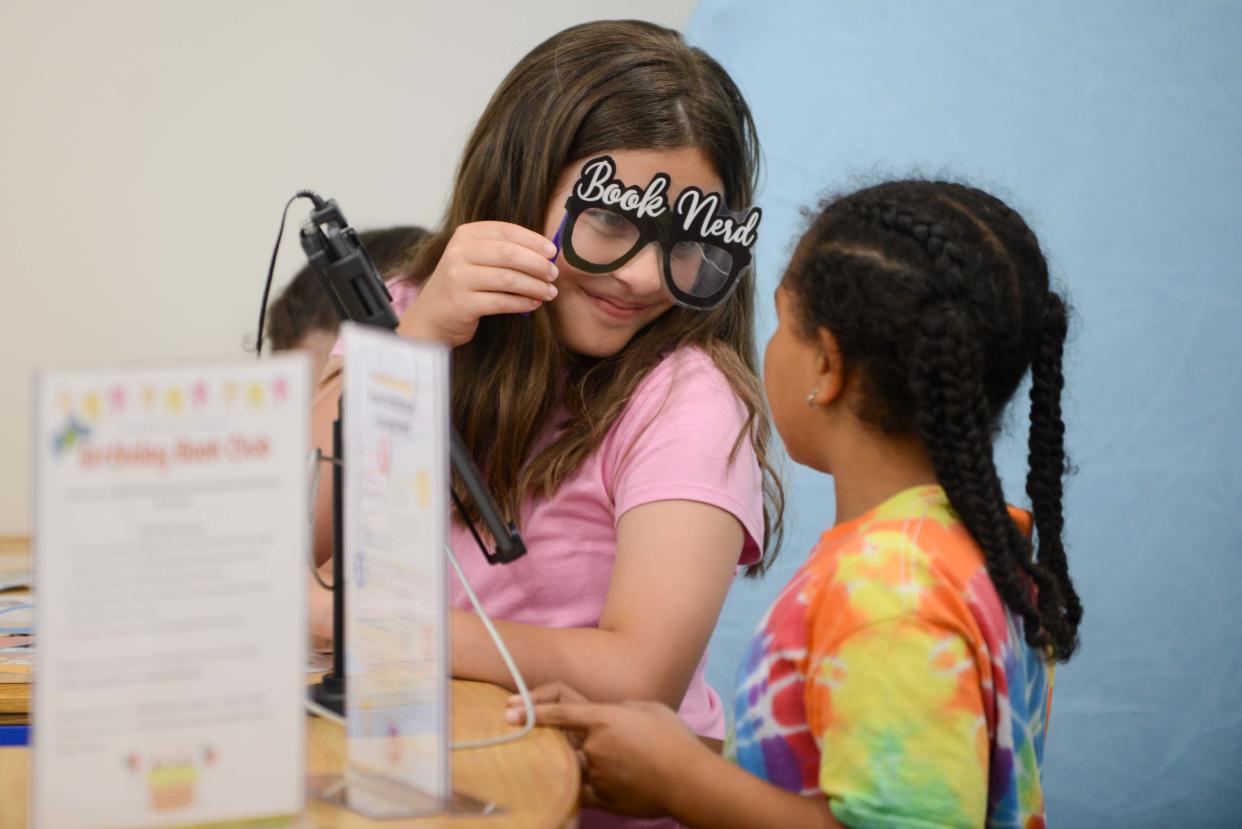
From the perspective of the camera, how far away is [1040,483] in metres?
1.05

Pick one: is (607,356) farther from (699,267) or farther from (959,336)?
(959,336)

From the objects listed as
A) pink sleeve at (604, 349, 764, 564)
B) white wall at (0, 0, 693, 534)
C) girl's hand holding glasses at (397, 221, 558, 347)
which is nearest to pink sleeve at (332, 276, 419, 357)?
girl's hand holding glasses at (397, 221, 558, 347)

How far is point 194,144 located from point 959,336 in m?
2.04

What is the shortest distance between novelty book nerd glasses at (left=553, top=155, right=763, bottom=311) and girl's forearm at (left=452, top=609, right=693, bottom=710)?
1.20ft

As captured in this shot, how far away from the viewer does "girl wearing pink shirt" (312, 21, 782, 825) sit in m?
1.10

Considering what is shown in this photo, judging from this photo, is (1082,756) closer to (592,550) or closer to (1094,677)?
(1094,677)

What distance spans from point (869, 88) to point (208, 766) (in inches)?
85.5

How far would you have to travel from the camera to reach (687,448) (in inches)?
45.9

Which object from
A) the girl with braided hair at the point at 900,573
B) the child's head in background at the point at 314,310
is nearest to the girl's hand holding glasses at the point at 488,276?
the girl with braided hair at the point at 900,573

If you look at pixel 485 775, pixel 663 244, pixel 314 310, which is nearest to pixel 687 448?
pixel 663 244

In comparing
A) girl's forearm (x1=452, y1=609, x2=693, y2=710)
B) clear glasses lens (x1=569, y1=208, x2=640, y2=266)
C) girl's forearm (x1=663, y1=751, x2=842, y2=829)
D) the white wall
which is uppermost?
the white wall

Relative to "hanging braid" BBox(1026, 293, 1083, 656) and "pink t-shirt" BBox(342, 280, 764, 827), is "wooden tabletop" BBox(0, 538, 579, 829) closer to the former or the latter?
"pink t-shirt" BBox(342, 280, 764, 827)

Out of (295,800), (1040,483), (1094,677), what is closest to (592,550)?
(1040,483)

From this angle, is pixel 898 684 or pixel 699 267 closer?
pixel 898 684
